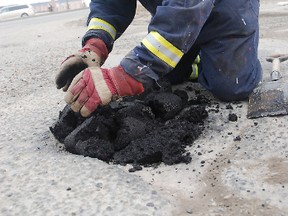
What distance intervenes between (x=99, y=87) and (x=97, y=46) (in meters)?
0.83

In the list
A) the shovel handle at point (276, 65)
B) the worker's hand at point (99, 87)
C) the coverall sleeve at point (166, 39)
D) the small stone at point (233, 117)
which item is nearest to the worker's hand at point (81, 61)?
the worker's hand at point (99, 87)

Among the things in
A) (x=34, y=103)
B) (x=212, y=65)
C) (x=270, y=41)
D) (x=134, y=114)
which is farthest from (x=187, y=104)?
(x=270, y=41)

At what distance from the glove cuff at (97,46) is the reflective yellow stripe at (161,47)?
0.77m

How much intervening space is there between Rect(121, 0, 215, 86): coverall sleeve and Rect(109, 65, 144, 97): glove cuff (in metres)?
0.02

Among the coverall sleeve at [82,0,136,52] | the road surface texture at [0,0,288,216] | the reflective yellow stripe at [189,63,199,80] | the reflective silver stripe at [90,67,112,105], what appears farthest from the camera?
the reflective yellow stripe at [189,63,199,80]

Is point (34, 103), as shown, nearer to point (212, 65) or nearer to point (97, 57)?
point (97, 57)

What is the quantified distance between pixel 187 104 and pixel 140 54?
2.24 ft

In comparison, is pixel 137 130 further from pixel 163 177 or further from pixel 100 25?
pixel 100 25

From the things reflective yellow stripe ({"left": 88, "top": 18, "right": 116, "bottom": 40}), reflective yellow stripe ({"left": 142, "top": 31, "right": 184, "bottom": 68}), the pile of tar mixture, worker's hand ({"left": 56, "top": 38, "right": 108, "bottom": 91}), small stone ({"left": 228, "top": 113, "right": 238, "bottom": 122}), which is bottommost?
small stone ({"left": 228, "top": 113, "right": 238, "bottom": 122})

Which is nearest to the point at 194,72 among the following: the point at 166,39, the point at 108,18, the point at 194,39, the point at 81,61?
the point at 108,18

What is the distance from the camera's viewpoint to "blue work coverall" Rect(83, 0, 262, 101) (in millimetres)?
1873

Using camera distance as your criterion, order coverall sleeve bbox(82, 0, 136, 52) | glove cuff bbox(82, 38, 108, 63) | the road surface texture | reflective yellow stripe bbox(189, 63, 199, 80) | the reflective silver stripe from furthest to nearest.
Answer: reflective yellow stripe bbox(189, 63, 199, 80) → coverall sleeve bbox(82, 0, 136, 52) → glove cuff bbox(82, 38, 108, 63) → the reflective silver stripe → the road surface texture

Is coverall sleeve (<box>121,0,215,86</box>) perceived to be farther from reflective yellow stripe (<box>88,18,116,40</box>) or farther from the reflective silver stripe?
reflective yellow stripe (<box>88,18,116,40</box>)

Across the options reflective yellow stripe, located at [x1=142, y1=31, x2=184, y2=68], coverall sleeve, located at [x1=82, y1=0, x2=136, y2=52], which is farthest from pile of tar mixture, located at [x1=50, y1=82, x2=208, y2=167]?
coverall sleeve, located at [x1=82, y1=0, x2=136, y2=52]
